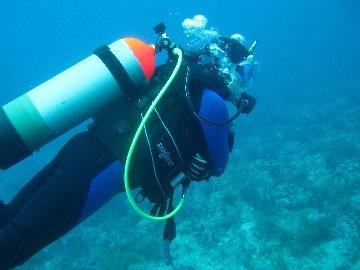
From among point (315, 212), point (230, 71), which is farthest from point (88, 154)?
point (315, 212)

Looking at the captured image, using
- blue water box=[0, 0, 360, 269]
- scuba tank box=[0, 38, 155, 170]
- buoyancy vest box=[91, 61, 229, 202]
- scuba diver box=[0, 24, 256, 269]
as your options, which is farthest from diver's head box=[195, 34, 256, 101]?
blue water box=[0, 0, 360, 269]

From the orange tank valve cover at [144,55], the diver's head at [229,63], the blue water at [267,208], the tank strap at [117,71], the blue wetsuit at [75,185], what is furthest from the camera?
the blue water at [267,208]

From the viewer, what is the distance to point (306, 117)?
1917 cm

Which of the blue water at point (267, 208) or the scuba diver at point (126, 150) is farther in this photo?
the blue water at point (267, 208)

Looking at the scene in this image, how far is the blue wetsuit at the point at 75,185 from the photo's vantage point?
2.82 meters

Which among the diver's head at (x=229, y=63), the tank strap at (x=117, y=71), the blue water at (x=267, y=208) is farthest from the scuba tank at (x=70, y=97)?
the blue water at (x=267, y=208)

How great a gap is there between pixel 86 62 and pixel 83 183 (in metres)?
1.03

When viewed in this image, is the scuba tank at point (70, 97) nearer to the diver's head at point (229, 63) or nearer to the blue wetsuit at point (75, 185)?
the blue wetsuit at point (75, 185)

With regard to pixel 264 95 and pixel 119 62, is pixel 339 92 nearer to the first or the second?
pixel 264 95

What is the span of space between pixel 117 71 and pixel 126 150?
67cm

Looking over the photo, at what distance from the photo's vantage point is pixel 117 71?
10.2 ft

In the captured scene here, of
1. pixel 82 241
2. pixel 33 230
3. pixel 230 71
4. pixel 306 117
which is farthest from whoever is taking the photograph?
pixel 306 117

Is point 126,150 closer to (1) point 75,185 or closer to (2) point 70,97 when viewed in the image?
(1) point 75,185

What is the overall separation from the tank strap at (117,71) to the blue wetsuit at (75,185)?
14.8 inches
